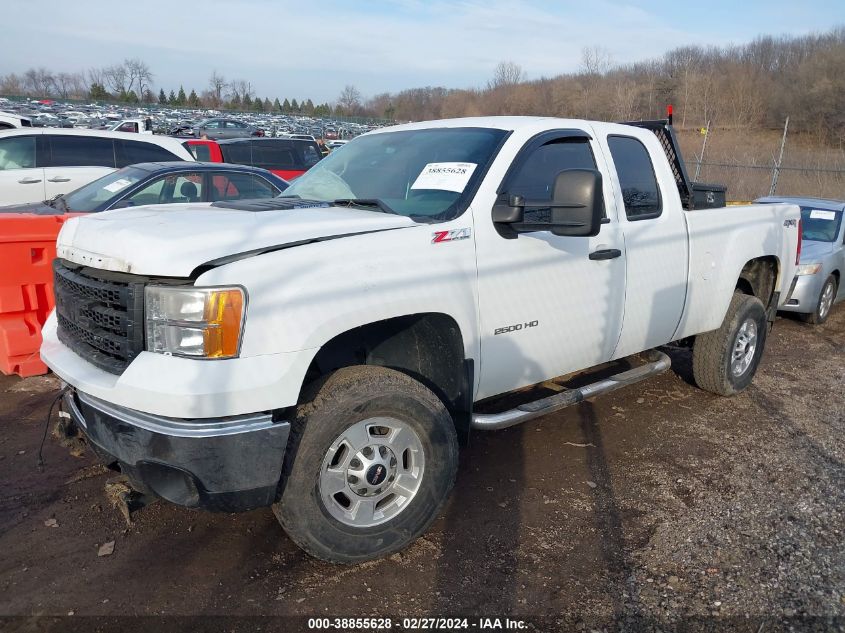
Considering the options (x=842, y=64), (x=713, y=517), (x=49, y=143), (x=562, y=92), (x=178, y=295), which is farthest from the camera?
(x=842, y=64)

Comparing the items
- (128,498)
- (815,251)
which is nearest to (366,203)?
(128,498)

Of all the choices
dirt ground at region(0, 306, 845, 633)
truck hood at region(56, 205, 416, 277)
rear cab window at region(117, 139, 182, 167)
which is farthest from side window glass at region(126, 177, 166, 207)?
truck hood at region(56, 205, 416, 277)

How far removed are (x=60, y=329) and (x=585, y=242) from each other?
9.41 feet

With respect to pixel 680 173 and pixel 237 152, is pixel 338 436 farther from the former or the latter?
pixel 237 152

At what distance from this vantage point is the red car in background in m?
Answer: 13.9

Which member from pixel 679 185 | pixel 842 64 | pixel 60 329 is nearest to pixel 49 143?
pixel 60 329

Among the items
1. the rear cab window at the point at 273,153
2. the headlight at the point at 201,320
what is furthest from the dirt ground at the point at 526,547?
the rear cab window at the point at 273,153

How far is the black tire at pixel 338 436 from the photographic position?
9.49 feet

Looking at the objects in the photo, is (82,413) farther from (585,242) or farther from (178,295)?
(585,242)

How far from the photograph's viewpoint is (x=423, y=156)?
13.0ft

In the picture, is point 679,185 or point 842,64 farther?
point 842,64

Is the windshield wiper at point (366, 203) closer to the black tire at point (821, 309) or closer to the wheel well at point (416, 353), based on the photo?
the wheel well at point (416, 353)

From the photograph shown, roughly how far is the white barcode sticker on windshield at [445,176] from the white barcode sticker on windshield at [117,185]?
172 inches

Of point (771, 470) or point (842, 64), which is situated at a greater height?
point (842, 64)
